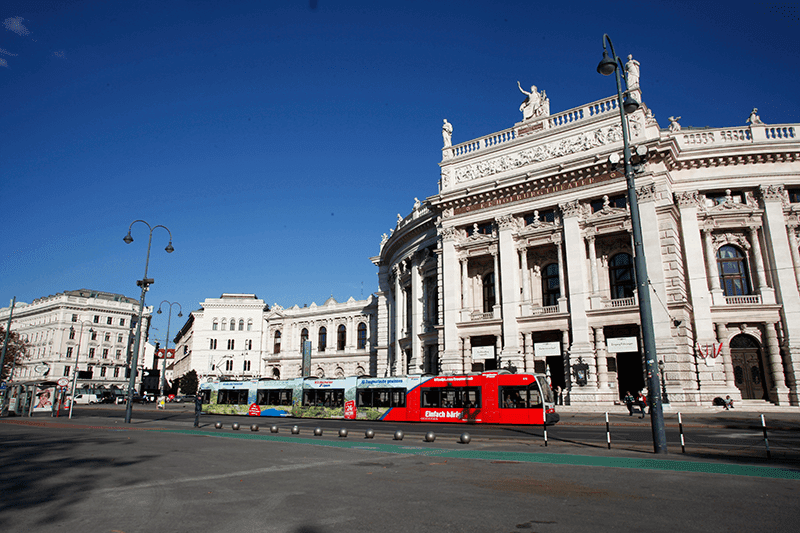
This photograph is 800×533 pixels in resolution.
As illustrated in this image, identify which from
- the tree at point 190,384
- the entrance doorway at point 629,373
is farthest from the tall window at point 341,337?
the entrance doorway at point 629,373

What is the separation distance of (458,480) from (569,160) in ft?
101

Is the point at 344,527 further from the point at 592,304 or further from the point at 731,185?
the point at 731,185

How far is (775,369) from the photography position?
102ft

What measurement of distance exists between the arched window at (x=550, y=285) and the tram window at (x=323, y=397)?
1676 cm

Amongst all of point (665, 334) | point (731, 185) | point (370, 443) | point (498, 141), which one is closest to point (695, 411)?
point (665, 334)

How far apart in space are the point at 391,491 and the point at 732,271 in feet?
116

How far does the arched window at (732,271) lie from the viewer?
3391 cm

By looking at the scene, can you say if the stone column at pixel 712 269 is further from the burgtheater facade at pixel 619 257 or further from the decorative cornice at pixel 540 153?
the decorative cornice at pixel 540 153

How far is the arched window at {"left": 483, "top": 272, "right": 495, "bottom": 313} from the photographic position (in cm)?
4053

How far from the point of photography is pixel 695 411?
28141mm

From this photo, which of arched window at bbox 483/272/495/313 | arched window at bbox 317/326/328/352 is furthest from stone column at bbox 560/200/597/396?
arched window at bbox 317/326/328/352

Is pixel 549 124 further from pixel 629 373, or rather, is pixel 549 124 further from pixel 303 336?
pixel 303 336

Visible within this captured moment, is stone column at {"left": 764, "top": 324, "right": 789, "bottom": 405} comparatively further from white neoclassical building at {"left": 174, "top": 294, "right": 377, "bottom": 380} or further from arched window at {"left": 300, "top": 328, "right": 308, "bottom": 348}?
arched window at {"left": 300, "top": 328, "right": 308, "bottom": 348}

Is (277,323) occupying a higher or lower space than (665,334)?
higher
